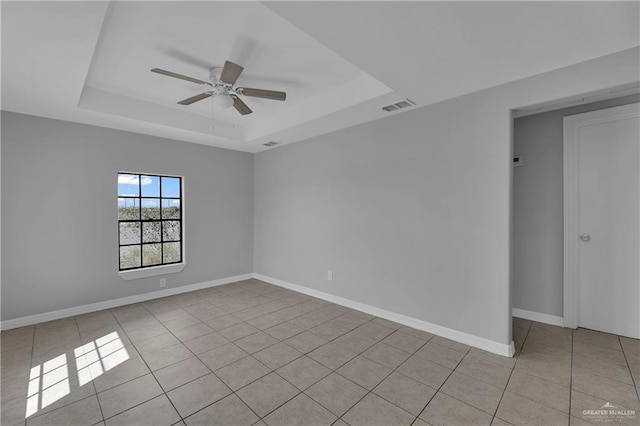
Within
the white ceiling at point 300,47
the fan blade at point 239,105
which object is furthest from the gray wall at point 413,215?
the fan blade at point 239,105

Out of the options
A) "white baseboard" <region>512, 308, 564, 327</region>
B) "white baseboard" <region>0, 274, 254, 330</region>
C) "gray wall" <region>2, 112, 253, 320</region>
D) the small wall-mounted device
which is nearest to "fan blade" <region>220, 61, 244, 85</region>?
"gray wall" <region>2, 112, 253, 320</region>

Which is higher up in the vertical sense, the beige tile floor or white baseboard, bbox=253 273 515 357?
white baseboard, bbox=253 273 515 357

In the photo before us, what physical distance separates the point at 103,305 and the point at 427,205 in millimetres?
4562

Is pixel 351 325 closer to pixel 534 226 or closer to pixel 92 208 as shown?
pixel 534 226

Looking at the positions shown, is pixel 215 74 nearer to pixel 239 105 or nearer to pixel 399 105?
pixel 239 105

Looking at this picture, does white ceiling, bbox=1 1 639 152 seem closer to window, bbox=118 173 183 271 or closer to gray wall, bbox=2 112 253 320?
gray wall, bbox=2 112 253 320

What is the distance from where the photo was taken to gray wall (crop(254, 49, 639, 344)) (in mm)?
2717

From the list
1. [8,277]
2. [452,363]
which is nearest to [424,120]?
[452,363]

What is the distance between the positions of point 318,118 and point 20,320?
4363mm

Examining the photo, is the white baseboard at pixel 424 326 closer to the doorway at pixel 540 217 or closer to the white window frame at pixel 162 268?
the doorway at pixel 540 217

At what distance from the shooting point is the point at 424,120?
3297 millimetres

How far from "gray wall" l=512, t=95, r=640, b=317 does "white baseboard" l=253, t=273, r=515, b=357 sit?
1.13 meters

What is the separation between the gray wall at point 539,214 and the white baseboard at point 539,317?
0.14 ft

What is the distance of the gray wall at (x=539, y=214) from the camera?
3365 mm
